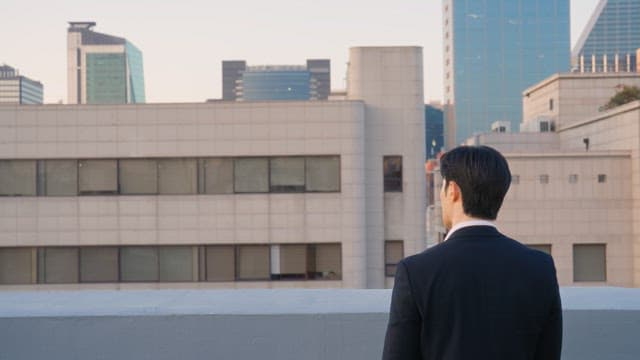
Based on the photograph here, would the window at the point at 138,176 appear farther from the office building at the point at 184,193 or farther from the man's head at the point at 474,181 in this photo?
the man's head at the point at 474,181

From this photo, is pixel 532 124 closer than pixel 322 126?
No

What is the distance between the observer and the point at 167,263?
92.9ft

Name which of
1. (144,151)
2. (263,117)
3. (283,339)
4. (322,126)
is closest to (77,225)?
(144,151)

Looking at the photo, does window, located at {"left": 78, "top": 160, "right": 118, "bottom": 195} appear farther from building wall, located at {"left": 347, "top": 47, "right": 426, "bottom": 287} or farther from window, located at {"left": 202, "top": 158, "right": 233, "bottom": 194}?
building wall, located at {"left": 347, "top": 47, "right": 426, "bottom": 287}

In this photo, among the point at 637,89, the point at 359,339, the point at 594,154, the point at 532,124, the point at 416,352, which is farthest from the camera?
the point at 532,124

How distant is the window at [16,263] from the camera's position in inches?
1117

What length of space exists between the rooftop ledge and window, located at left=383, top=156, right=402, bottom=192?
83.7 ft

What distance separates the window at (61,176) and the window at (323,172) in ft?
28.7

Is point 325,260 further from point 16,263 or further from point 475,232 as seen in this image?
point 475,232

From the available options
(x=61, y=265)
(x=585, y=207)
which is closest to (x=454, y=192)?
(x=61, y=265)

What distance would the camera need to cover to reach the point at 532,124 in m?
48.1

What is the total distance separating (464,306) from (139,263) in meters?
27.2

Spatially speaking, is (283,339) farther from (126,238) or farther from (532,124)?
(532,124)

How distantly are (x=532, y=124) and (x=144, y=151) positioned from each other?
28.1 metres
